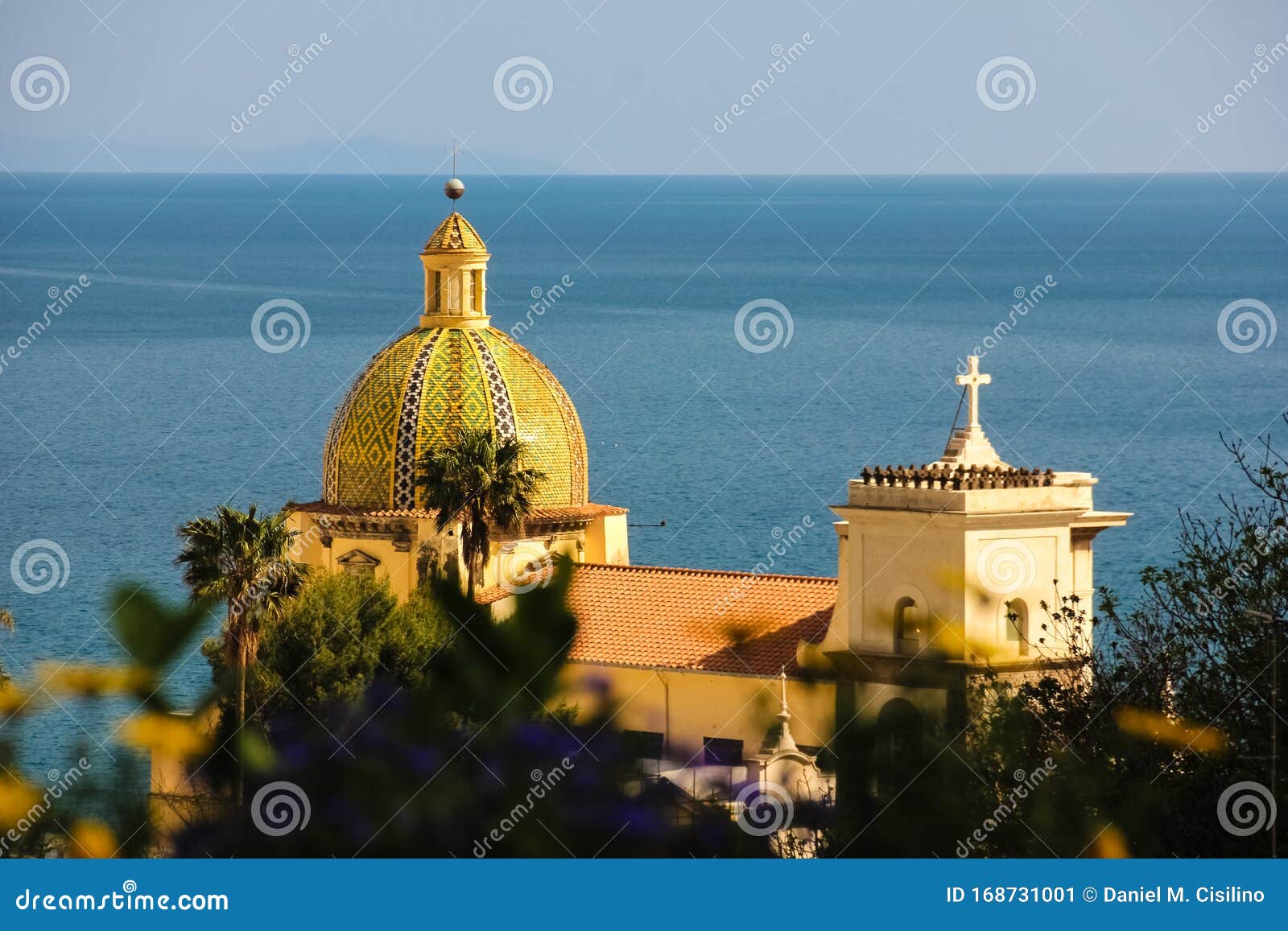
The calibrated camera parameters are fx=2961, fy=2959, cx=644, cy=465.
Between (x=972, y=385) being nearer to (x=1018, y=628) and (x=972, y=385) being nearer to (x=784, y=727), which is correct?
(x=1018, y=628)

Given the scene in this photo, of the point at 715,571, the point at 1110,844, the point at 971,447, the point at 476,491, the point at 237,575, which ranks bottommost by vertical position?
the point at 1110,844

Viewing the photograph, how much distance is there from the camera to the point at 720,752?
1538 inches

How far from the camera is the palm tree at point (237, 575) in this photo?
39719mm

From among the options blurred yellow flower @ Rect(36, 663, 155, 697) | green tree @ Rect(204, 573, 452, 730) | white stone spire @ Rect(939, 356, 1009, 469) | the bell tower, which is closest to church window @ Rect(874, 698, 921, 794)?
the bell tower

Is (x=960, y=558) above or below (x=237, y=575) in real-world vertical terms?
below

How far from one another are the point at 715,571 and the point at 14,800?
35.5 feet

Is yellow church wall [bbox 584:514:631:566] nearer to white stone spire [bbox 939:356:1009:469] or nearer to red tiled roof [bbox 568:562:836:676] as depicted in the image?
red tiled roof [bbox 568:562:836:676]

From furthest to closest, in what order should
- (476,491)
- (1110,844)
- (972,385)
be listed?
(476,491) → (972,385) → (1110,844)

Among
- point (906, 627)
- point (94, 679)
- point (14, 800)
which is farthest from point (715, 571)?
point (94, 679)

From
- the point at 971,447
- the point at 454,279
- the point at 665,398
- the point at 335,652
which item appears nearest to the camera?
the point at 971,447

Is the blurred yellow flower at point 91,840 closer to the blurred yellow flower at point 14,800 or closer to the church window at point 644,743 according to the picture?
the blurred yellow flower at point 14,800

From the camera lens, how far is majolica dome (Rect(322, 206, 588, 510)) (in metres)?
44.3

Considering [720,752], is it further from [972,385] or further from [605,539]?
[605,539]

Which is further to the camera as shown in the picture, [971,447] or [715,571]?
[715,571]
